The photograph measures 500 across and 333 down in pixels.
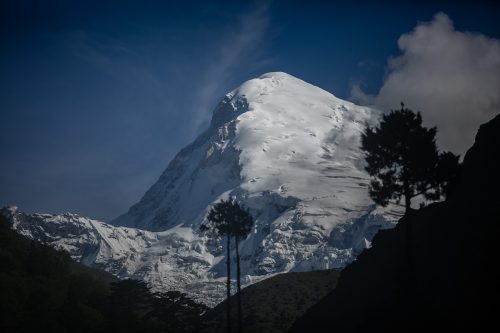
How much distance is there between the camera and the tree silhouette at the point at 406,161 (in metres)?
35.4

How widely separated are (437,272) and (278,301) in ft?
142

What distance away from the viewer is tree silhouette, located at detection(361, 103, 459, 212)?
3544cm

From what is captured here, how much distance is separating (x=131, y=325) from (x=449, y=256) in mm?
38822

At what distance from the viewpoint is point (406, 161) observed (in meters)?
36.0

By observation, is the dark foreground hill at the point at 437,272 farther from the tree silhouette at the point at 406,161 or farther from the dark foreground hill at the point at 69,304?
the dark foreground hill at the point at 69,304

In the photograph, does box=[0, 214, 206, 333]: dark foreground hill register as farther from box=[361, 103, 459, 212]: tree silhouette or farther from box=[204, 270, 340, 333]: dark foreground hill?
box=[361, 103, 459, 212]: tree silhouette

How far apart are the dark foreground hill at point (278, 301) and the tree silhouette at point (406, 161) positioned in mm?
32230

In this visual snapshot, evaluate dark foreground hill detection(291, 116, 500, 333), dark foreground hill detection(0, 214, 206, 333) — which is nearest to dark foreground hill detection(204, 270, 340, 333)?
dark foreground hill detection(0, 214, 206, 333)

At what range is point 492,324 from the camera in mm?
24578

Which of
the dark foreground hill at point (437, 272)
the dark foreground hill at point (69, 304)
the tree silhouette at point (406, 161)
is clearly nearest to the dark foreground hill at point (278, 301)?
the dark foreground hill at point (69, 304)

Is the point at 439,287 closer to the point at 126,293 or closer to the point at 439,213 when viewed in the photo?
the point at 439,213

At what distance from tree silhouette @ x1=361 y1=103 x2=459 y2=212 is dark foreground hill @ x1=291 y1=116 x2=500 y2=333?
8.10 ft

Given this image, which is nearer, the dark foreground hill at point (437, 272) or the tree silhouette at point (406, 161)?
the dark foreground hill at point (437, 272)

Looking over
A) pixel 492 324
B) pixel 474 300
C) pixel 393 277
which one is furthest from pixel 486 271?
pixel 393 277
